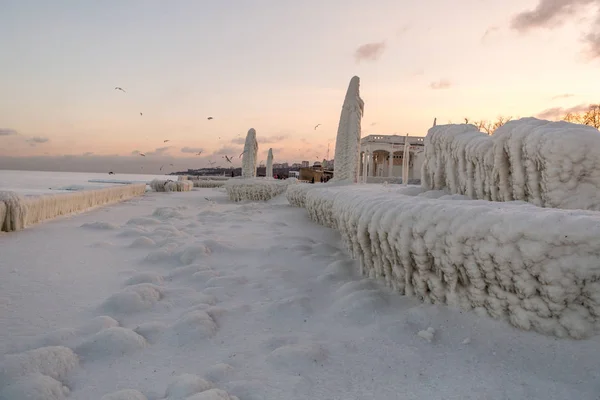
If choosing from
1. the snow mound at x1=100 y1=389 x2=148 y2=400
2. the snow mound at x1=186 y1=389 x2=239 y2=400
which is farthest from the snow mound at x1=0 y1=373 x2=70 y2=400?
the snow mound at x1=186 y1=389 x2=239 y2=400

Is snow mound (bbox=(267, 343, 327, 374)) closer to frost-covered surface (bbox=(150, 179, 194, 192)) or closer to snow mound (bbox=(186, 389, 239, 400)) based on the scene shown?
snow mound (bbox=(186, 389, 239, 400))

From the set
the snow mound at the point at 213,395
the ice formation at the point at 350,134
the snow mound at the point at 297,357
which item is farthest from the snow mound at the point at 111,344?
the ice formation at the point at 350,134

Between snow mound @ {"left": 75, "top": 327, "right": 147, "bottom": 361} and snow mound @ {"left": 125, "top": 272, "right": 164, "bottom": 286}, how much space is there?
1374 mm

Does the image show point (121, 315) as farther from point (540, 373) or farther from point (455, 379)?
point (540, 373)

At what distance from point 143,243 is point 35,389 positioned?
4.00 m

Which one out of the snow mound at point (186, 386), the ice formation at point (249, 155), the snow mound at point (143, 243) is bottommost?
the snow mound at point (186, 386)

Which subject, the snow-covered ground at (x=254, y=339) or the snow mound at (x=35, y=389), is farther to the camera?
the snow-covered ground at (x=254, y=339)

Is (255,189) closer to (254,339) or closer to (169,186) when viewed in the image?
(169,186)

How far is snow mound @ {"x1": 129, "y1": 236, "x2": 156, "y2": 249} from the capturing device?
5820 mm

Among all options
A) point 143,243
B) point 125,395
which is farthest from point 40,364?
point 143,243

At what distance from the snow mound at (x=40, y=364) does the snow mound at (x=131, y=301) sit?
86 cm

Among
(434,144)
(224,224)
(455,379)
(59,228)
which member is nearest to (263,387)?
(455,379)

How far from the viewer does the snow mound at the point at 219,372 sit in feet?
7.65

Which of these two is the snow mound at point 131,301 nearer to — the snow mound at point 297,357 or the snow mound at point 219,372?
the snow mound at point 219,372
